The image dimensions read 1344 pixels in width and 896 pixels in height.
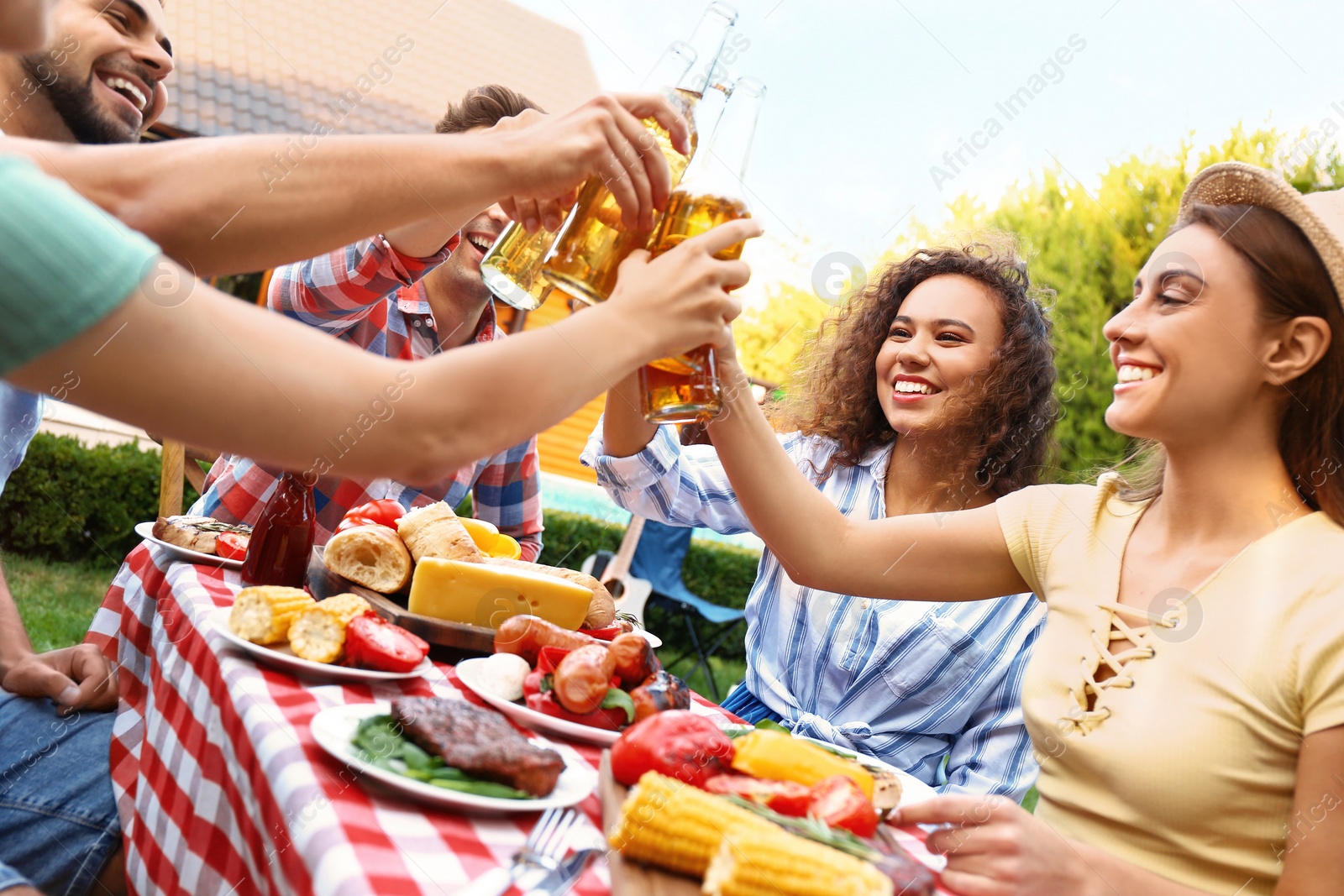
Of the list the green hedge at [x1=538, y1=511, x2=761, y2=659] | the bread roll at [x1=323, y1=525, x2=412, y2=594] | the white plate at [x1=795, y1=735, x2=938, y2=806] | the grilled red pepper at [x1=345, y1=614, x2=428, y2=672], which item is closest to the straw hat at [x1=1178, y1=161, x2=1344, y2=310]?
the white plate at [x1=795, y1=735, x2=938, y2=806]

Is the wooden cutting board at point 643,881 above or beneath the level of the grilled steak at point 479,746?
above

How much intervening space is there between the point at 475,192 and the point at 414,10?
56.3 ft

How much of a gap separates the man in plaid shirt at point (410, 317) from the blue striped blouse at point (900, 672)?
86 centimetres

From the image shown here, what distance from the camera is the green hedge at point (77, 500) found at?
272 inches

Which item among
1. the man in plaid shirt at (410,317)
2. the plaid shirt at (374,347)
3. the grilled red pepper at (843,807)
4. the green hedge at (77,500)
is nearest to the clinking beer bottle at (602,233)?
the grilled red pepper at (843,807)

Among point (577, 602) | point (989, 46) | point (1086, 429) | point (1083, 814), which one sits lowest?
point (577, 602)

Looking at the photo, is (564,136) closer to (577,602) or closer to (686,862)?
(577,602)

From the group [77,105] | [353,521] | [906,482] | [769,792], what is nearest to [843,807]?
[769,792]

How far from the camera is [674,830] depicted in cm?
101

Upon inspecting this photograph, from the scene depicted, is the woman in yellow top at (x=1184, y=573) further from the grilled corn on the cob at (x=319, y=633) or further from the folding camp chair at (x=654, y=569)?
the folding camp chair at (x=654, y=569)

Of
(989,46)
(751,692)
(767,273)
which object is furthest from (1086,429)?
(751,692)

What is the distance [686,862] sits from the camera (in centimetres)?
101

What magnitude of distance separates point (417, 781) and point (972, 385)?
2.28 meters

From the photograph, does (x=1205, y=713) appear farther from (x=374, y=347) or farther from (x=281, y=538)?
(x=374, y=347)
